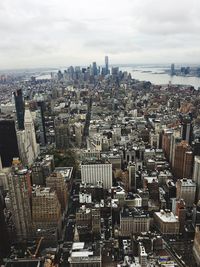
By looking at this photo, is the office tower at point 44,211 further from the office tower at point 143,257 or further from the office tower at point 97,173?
the office tower at point 97,173

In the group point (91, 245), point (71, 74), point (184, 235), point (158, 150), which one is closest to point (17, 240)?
point (91, 245)

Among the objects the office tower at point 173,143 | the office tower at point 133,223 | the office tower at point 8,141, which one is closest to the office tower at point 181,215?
the office tower at point 133,223

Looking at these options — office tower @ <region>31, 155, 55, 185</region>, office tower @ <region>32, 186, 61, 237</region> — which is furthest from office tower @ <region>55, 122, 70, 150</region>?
office tower @ <region>32, 186, 61, 237</region>

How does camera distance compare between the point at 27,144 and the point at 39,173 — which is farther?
the point at 27,144

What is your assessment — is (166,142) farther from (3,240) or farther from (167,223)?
(3,240)

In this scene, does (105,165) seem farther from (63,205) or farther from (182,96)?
(182,96)

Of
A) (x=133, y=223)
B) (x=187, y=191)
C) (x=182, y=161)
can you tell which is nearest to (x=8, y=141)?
(x=133, y=223)
